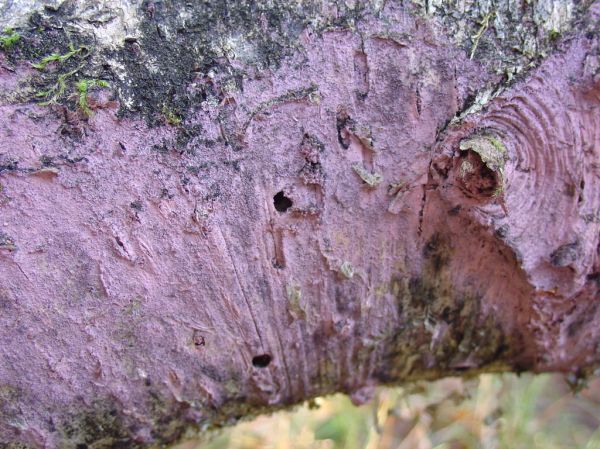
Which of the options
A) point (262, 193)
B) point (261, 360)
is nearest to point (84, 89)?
point (262, 193)

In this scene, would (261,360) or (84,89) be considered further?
(261,360)

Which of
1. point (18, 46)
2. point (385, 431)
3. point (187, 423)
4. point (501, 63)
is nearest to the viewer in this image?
point (18, 46)

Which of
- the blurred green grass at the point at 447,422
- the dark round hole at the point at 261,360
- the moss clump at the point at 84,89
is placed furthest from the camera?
the blurred green grass at the point at 447,422

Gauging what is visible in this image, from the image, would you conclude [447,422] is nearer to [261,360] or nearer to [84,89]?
[261,360]

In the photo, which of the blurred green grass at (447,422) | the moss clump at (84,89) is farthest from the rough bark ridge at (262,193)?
the blurred green grass at (447,422)

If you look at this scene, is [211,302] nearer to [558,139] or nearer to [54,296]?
[54,296]

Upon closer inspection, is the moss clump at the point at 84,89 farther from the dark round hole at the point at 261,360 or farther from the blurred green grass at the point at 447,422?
the blurred green grass at the point at 447,422

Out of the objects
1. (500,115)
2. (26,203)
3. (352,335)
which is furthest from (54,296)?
(500,115)
